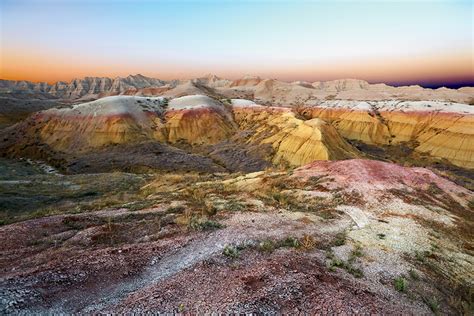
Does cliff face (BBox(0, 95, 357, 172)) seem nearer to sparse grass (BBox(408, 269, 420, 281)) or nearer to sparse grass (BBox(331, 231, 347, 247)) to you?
sparse grass (BBox(331, 231, 347, 247))

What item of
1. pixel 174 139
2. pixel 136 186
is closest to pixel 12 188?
pixel 136 186

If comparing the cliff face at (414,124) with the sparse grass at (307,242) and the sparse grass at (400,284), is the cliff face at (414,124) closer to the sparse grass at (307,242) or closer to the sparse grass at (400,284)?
the sparse grass at (307,242)

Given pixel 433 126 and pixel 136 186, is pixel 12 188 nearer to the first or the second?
pixel 136 186

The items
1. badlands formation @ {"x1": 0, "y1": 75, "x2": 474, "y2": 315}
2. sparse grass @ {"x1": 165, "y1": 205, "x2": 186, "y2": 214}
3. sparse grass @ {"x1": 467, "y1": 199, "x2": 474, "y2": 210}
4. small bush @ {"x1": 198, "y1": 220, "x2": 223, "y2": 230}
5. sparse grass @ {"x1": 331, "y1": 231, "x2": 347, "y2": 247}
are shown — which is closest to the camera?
badlands formation @ {"x1": 0, "y1": 75, "x2": 474, "y2": 315}

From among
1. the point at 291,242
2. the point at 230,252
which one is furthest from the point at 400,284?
the point at 230,252

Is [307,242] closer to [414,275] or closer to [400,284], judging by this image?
[400,284]

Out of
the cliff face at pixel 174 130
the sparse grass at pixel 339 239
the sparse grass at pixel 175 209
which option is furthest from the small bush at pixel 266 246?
the cliff face at pixel 174 130

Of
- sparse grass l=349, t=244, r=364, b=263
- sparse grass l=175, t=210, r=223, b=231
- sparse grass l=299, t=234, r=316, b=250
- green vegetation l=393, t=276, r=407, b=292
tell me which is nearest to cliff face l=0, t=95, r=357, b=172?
sparse grass l=175, t=210, r=223, b=231
